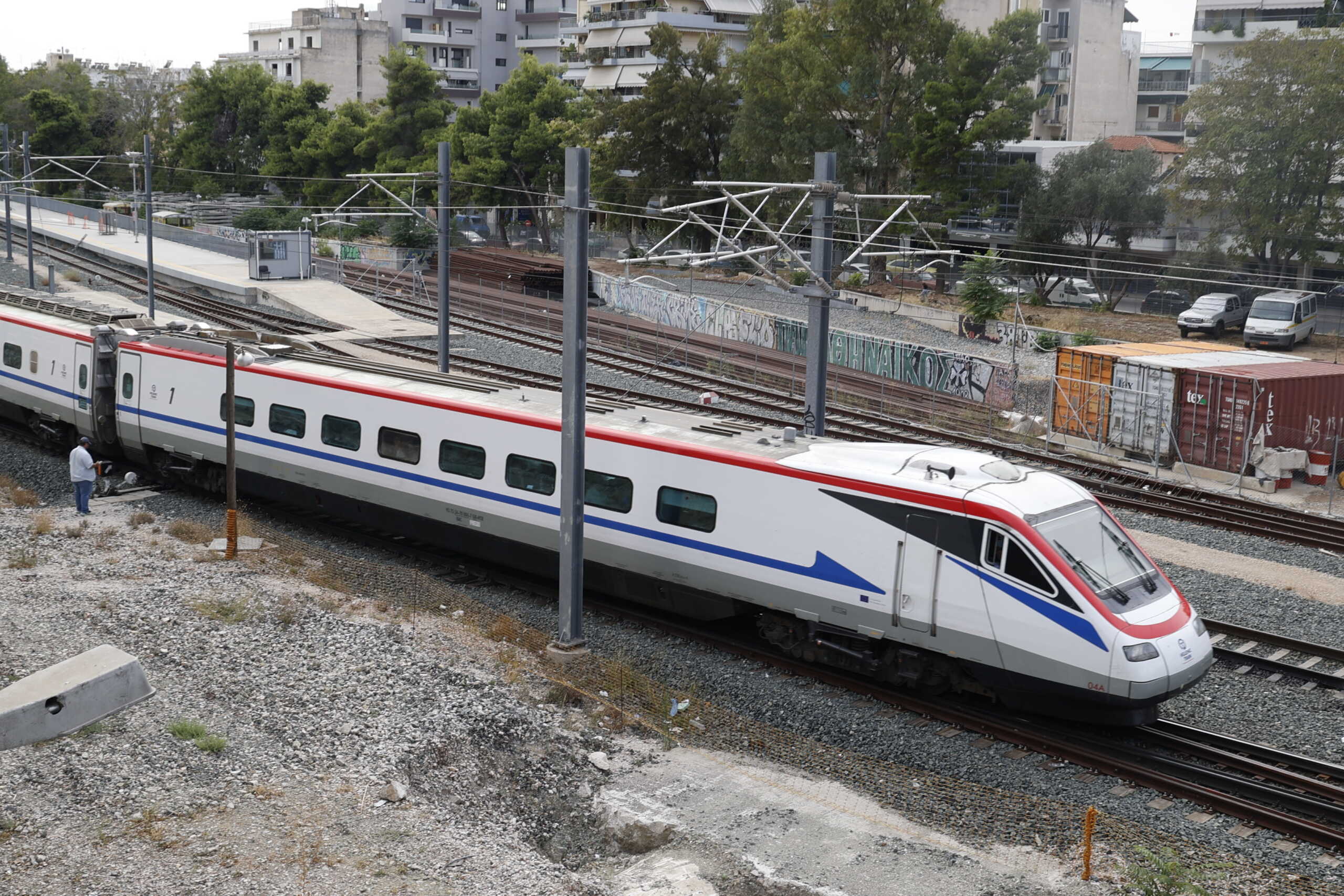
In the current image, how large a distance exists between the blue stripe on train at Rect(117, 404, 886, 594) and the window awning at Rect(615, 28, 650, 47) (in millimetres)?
66641

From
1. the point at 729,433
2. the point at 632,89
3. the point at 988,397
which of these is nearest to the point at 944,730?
the point at 729,433

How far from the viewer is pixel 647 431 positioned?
16500 millimetres

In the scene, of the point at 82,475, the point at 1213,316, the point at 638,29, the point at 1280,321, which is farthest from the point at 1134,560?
the point at 638,29

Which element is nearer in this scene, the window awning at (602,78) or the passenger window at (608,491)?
the passenger window at (608,491)

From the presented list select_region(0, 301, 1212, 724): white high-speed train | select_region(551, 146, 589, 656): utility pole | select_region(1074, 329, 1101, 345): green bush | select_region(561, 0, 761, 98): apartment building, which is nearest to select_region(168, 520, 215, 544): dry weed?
select_region(0, 301, 1212, 724): white high-speed train

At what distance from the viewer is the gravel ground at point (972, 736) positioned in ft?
38.7

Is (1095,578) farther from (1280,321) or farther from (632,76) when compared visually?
(632,76)

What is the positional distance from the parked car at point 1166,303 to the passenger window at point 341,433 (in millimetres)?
41793

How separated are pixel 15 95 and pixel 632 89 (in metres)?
59.4

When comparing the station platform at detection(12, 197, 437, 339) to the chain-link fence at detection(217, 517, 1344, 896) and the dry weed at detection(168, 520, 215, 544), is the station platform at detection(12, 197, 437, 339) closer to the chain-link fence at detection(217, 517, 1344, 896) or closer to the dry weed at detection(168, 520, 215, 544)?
the dry weed at detection(168, 520, 215, 544)

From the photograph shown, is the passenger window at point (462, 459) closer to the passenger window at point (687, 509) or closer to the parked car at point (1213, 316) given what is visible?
the passenger window at point (687, 509)

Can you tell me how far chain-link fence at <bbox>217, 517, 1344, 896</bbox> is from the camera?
34.9ft

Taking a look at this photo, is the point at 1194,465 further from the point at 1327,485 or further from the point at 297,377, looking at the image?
the point at 297,377

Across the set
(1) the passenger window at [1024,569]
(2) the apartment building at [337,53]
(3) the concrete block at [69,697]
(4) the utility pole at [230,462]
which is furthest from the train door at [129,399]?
(2) the apartment building at [337,53]
